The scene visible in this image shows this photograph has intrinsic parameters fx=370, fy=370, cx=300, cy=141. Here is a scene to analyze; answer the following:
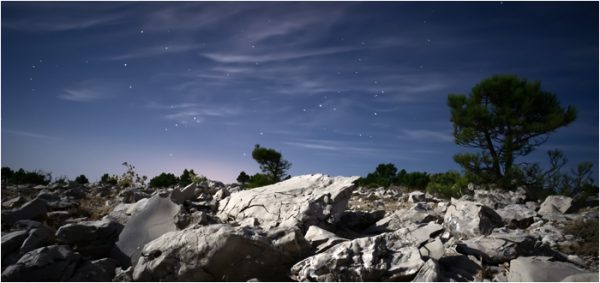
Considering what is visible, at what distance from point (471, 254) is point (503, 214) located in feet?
11.5

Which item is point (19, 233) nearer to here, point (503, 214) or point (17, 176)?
point (503, 214)

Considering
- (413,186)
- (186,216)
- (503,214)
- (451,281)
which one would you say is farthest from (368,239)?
(413,186)

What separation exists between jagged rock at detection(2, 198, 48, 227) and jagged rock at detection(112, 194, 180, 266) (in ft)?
7.16

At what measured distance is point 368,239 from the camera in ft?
12.6

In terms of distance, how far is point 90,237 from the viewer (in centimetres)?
461

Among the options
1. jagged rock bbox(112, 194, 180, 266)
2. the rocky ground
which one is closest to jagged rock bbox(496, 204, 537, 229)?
the rocky ground

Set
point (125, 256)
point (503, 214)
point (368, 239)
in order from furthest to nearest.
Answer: point (503, 214) → point (125, 256) → point (368, 239)

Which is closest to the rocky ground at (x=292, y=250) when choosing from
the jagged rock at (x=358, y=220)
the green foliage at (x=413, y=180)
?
the jagged rock at (x=358, y=220)

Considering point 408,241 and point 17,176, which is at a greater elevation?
point 17,176

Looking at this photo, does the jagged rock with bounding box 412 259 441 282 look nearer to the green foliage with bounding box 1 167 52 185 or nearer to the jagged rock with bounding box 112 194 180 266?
the jagged rock with bounding box 112 194 180 266

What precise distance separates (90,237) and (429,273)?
399 cm

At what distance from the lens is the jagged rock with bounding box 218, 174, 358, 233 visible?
5.60 m

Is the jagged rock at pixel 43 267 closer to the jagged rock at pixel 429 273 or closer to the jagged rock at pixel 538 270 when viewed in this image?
the jagged rock at pixel 429 273

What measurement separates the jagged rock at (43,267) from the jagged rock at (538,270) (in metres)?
4.44
